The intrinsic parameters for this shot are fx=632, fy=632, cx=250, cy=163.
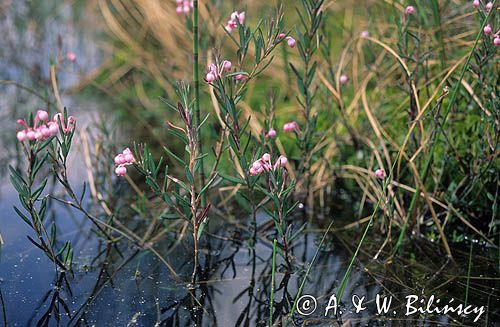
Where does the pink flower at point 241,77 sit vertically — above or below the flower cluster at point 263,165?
above

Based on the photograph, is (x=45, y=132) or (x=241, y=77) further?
(x=241, y=77)

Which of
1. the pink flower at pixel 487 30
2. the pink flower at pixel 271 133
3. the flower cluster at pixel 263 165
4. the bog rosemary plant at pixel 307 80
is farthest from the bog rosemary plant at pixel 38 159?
the pink flower at pixel 487 30

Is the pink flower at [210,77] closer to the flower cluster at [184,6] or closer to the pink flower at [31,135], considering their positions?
the pink flower at [31,135]

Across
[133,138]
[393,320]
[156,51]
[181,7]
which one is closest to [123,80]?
[156,51]

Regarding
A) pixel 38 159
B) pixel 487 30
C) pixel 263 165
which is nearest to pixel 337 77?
pixel 487 30

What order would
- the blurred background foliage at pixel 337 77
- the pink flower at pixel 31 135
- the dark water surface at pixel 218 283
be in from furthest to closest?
the blurred background foliage at pixel 337 77 < the dark water surface at pixel 218 283 < the pink flower at pixel 31 135

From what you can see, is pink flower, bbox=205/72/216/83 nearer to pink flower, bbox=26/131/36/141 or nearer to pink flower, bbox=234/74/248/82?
pink flower, bbox=234/74/248/82

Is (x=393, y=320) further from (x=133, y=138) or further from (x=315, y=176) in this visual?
(x=133, y=138)

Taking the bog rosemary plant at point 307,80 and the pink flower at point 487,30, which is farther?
the bog rosemary plant at point 307,80

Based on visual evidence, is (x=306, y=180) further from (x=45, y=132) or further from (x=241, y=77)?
(x=45, y=132)

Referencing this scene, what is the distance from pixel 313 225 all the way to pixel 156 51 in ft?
7.17

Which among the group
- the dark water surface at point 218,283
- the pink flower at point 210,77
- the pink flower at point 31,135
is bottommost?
the dark water surface at point 218,283

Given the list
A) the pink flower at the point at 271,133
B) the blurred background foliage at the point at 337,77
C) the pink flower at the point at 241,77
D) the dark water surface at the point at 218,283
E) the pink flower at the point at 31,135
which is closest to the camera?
the pink flower at the point at 31,135

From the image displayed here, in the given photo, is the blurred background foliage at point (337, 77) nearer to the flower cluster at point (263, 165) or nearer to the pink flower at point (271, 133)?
the pink flower at point (271, 133)
